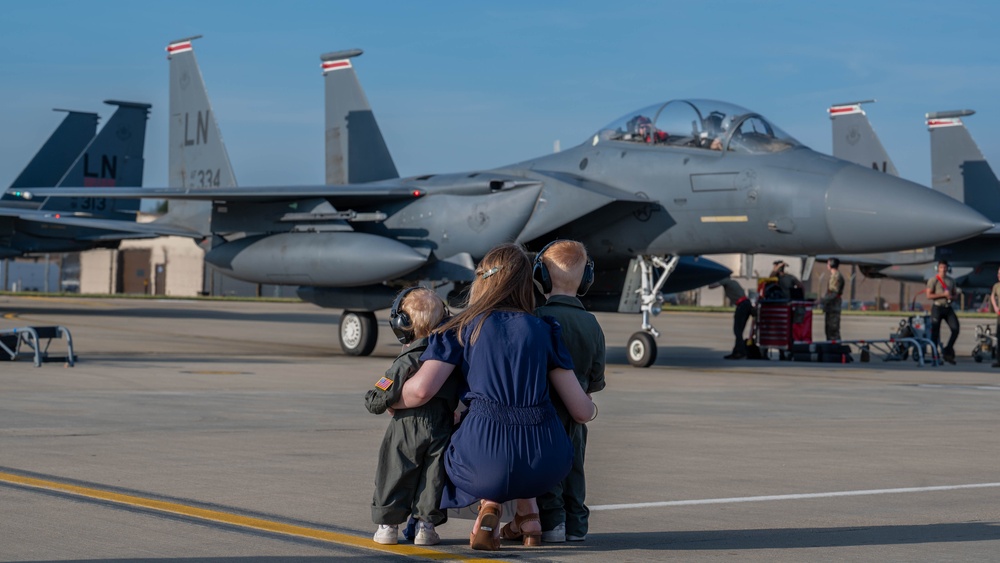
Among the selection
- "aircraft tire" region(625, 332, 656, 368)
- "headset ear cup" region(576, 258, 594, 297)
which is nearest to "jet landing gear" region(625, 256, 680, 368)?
"aircraft tire" region(625, 332, 656, 368)

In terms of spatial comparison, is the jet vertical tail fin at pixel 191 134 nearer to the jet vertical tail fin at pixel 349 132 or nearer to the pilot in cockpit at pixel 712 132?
the jet vertical tail fin at pixel 349 132

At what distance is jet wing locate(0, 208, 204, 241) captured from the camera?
75.1 feet

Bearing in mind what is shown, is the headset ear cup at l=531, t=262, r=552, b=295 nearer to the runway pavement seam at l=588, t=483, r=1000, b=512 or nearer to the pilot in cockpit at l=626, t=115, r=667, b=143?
the runway pavement seam at l=588, t=483, r=1000, b=512

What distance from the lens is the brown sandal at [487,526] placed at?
Result: 4938 mm

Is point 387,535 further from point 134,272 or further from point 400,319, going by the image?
point 134,272

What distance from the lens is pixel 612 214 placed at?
17.5m

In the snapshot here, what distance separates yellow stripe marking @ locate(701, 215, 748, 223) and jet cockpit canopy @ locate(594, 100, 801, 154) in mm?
909

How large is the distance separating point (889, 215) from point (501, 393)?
1134 centimetres

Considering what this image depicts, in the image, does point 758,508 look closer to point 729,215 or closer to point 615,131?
point 729,215

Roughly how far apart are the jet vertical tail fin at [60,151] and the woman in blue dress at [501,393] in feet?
126

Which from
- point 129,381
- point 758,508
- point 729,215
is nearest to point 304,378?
point 129,381

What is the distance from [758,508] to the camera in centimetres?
619

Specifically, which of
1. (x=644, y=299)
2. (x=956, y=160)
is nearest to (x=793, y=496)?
(x=644, y=299)

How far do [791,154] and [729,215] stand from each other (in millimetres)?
1158
